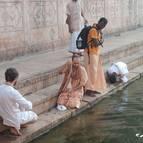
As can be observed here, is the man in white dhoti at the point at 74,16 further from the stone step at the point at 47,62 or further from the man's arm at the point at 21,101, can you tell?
the man's arm at the point at 21,101

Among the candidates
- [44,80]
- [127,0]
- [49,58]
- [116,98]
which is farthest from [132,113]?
[127,0]

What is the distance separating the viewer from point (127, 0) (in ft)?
60.8

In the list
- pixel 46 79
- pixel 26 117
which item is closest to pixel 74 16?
pixel 46 79

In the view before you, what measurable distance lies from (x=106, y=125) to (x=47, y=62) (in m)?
3.41

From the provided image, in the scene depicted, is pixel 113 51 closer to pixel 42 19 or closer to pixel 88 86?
pixel 42 19

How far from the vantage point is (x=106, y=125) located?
7.61 meters

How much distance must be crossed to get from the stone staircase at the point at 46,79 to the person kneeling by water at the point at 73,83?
0.52 feet

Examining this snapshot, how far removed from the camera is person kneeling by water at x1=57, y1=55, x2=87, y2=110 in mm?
8312

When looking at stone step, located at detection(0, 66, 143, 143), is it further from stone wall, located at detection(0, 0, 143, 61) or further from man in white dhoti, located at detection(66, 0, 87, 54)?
stone wall, located at detection(0, 0, 143, 61)

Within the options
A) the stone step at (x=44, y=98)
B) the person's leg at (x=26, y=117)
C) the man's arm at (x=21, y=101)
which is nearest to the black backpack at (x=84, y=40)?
the stone step at (x=44, y=98)

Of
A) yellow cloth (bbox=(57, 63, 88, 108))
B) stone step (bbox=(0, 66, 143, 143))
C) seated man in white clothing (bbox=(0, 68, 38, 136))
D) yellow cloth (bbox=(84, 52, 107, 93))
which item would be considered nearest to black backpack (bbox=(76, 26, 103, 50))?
yellow cloth (bbox=(84, 52, 107, 93))

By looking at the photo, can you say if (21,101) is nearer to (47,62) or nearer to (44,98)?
(44,98)

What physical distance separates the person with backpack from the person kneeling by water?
0.65m

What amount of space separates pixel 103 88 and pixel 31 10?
323cm
